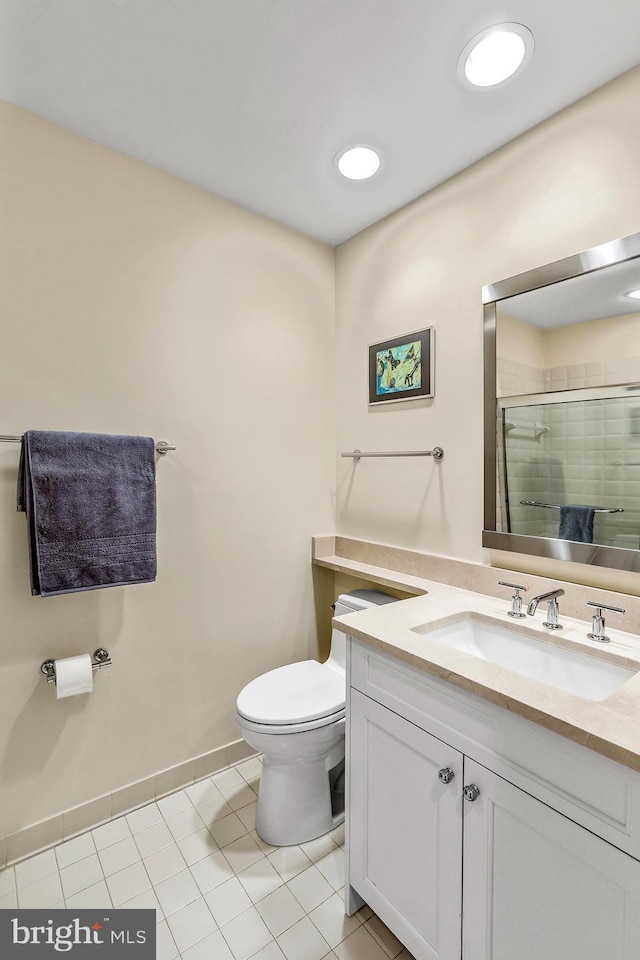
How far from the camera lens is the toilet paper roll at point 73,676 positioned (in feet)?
4.88

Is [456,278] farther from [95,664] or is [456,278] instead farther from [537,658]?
[95,664]

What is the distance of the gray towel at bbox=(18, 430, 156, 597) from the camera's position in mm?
1432

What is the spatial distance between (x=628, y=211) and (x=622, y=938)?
64.6 inches

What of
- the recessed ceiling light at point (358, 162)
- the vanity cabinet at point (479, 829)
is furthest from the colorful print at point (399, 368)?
the vanity cabinet at point (479, 829)

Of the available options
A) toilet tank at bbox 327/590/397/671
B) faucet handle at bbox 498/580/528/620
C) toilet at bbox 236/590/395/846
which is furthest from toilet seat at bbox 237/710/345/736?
faucet handle at bbox 498/580/528/620

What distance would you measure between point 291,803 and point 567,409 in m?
1.57

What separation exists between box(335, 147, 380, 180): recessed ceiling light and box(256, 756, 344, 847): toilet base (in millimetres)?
2115

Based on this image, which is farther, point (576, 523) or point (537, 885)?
point (576, 523)

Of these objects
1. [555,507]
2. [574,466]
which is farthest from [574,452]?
[555,507]

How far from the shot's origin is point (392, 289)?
2.01 m

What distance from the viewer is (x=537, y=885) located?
86 cm

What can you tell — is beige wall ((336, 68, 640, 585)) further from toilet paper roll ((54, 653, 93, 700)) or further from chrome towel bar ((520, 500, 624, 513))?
toilet paper roll ((54, 653, 93, 700))

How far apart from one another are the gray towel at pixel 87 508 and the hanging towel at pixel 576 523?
138cm

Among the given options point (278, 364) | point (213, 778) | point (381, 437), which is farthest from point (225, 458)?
point (213, 778)
